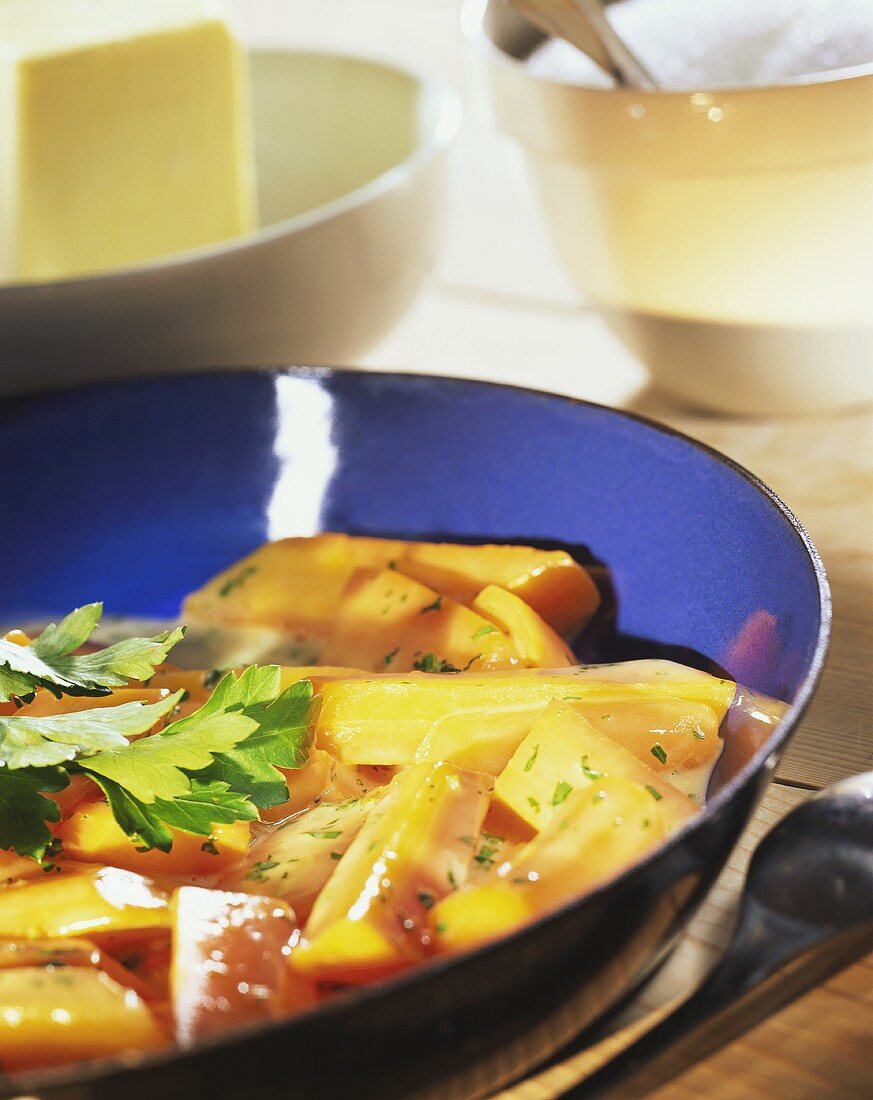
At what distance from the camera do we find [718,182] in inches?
53.4

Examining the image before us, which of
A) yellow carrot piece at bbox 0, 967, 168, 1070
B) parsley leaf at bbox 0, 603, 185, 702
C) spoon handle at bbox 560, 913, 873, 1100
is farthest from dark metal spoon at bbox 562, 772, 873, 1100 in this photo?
parsley leaf at bbox 0, 603, 185, 702

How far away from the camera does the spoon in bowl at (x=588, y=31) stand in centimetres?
138

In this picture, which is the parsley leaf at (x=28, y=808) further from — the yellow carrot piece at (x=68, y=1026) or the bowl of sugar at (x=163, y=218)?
the bowl of sugar at (x=163, y=218)

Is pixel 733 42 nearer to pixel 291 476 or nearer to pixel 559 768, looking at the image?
pixel 291 476

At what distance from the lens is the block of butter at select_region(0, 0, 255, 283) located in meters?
1.77

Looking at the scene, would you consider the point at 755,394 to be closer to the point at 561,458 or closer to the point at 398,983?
the point at 561,458

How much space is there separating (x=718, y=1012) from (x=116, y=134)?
1.51 m

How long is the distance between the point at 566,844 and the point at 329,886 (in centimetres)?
15

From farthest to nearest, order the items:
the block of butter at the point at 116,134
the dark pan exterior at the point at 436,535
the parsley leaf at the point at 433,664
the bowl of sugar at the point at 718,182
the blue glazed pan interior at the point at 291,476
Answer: the block of butter at the point at 116,134
the bowl of sugar at the point at 718,182
the blue glazed pan interior at the point at 291,476
the parsley leaf at the point at 433,664
the dark pan exterior at the point at 436,535

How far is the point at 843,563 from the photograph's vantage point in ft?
4.41

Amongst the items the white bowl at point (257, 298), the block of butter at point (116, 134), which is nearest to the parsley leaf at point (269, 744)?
the white bowl at point (257, 298)

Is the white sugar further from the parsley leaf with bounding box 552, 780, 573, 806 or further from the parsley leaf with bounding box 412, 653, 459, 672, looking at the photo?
the parsley leaf with bounding box 552, 780, 573, 806

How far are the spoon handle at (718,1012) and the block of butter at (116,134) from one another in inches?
53.3

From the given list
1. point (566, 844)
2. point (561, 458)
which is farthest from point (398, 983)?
point (561, 458)
